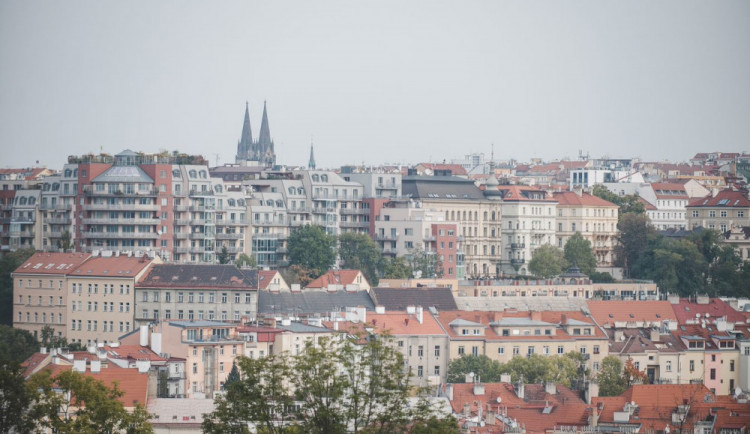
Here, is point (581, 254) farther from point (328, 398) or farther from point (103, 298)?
point (328, 398)

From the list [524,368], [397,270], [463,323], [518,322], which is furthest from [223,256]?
[524,368]

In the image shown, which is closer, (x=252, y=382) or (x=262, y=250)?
(x=252, y=382)

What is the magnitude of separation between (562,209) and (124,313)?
6502 centimetres

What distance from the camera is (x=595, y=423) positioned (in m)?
82.5

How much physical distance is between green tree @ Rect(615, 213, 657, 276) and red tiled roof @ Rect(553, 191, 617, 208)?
16.5ft

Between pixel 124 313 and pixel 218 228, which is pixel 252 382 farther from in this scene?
pixel 218 228

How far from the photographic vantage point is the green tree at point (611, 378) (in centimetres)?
9833

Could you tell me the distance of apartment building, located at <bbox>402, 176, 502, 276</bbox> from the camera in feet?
550

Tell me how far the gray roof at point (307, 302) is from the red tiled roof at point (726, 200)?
7014 centimetres

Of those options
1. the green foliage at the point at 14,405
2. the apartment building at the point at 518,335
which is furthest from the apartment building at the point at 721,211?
the green foliage at the point at 14,405

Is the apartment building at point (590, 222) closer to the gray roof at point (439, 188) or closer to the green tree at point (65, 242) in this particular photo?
the gray roof at point (439, 188)

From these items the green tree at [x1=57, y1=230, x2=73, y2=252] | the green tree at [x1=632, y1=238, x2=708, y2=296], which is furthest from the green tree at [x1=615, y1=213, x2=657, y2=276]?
the green tree at [x1=57, y1=230, x2=73, y2=252]

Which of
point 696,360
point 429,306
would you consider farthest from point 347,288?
point 696,360

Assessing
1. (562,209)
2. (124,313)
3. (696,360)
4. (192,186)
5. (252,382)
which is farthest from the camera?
(562,209)
